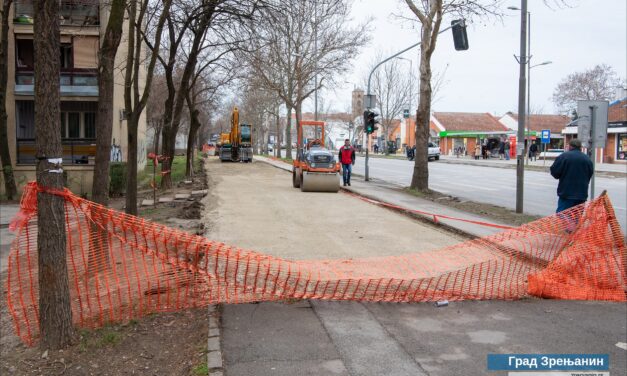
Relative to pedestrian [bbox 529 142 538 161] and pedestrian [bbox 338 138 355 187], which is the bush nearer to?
pedestrian [bbox 338 138 355 187]

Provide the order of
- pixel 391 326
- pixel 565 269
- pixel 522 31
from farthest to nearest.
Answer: pixel 522 31
pixel 565 269
pixel 391 326

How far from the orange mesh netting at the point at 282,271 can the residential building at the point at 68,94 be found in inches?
618

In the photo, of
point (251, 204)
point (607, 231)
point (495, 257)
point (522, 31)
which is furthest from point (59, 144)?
point (522, 31)

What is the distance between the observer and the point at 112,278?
6.71 meters

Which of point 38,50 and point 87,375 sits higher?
point 38,50

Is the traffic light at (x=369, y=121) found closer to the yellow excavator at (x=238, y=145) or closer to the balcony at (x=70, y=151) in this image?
the balcony at (x=70, y=151)

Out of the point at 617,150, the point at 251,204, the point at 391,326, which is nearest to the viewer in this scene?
the point at 391,326

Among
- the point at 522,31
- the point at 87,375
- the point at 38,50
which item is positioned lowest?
the point at 87,375

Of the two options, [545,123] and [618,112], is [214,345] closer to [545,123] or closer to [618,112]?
[618,112]

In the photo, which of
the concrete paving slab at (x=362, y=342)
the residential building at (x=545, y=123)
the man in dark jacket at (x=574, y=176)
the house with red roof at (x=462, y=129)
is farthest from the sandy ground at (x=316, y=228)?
the residential building at (x=545, y=123)

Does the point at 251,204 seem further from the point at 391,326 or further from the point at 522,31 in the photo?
the point at 391,326

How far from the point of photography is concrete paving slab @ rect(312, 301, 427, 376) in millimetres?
4582

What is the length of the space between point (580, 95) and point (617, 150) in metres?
20.3

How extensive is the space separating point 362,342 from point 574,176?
20.0 feet
